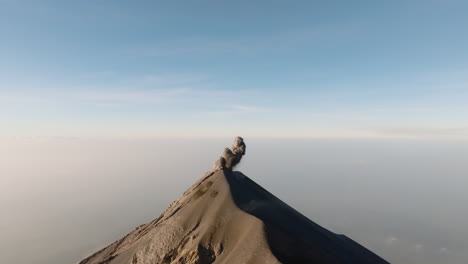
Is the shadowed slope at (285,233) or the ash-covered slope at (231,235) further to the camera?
the ash-covered slope at (231,235)

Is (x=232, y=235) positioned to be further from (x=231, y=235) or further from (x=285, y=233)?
(x=285, y=233)

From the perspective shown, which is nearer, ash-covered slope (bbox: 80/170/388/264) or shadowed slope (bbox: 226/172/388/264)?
shadowed slope (bbox: 226/172/388/264)

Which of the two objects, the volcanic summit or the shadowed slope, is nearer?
the shadowed slope

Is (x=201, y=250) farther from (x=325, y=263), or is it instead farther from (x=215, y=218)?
(x=325, y=263)

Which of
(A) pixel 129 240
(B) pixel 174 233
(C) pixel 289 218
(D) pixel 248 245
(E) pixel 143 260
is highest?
(C) pixel 289 218

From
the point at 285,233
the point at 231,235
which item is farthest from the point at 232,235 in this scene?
the point at 285,233

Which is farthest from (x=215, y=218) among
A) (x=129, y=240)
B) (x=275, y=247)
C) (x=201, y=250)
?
(x=129, y=240)
